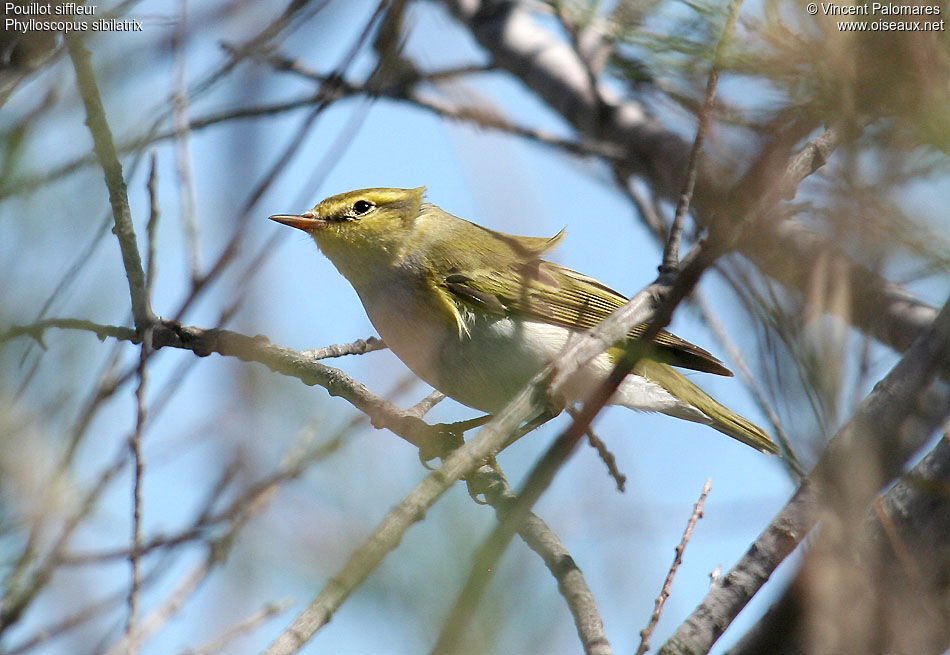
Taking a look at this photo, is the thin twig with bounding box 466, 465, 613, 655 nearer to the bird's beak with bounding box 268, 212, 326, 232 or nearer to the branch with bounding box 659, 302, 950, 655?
the branch with bounding box 659, 302, 950, 655

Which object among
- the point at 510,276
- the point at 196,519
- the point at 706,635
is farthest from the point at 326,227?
the point at 706,635

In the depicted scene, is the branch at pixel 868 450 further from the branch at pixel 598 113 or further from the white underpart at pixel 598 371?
the white underpart at pixel 598 371

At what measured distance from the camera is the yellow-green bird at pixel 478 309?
337cm

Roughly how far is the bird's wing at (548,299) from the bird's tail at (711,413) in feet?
0.35

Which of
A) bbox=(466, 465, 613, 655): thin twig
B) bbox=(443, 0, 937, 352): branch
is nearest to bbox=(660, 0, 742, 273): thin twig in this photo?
bbox=(466, 465, 613, 655): thin twig

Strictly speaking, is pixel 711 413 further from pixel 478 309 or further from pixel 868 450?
pixel 868 450

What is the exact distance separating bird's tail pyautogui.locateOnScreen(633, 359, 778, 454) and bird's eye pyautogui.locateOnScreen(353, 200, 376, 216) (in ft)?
4.76

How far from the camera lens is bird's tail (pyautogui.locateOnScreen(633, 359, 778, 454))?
3.62 m

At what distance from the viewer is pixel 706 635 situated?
1862 millimetres

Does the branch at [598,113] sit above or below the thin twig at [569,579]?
above

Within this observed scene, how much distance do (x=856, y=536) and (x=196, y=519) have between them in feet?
4.89

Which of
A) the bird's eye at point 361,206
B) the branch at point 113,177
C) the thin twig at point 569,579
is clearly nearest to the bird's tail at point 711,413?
the thin twig at point 569,579

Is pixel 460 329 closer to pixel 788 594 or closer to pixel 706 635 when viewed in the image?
pixel 706 635

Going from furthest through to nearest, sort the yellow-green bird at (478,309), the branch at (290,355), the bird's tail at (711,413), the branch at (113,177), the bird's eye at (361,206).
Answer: the bird's eye at (361,206)
the bird's tail at (711,413)
the yellow-green bird at (478,309)
the branch at (290,355)
the branch at (113,177)
